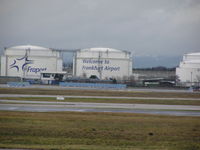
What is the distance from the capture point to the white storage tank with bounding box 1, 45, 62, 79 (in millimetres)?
114625

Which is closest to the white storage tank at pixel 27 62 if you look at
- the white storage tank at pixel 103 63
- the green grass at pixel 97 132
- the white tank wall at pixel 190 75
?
the white storage tank at pixel 103 63

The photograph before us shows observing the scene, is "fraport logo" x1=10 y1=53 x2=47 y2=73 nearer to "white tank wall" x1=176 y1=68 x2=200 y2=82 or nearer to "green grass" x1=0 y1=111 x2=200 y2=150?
"white tank wall" x1=176 y1=68 x2=200 y2=82

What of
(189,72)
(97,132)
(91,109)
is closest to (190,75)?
(189,72)

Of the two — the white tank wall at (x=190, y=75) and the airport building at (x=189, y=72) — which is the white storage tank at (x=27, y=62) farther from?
the white tank wall at (x=190, y=75)

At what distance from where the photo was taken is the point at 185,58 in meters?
131

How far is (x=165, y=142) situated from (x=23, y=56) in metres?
97.8

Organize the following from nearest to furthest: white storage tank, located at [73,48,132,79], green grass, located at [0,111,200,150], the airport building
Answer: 1. green grass, located at [0,111,200,150]
2. white storage tank, located at [73,48,132,79]
3. the airport building

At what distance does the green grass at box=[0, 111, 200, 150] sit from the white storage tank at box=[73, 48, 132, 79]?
272 feet

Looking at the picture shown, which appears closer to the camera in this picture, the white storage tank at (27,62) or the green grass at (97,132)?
the green grass at (97,132)

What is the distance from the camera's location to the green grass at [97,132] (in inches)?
816

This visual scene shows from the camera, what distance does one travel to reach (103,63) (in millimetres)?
116500

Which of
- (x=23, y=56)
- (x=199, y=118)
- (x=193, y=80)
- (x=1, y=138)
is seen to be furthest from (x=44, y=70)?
(x=1, y=138)

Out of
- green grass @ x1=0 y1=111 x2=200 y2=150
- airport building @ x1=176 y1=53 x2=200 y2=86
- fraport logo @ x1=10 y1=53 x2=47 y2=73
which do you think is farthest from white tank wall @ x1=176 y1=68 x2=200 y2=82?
green grass @ x1=0 y1=111 x2=200 y2=150

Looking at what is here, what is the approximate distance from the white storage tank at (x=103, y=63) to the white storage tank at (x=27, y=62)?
8.02 meters
